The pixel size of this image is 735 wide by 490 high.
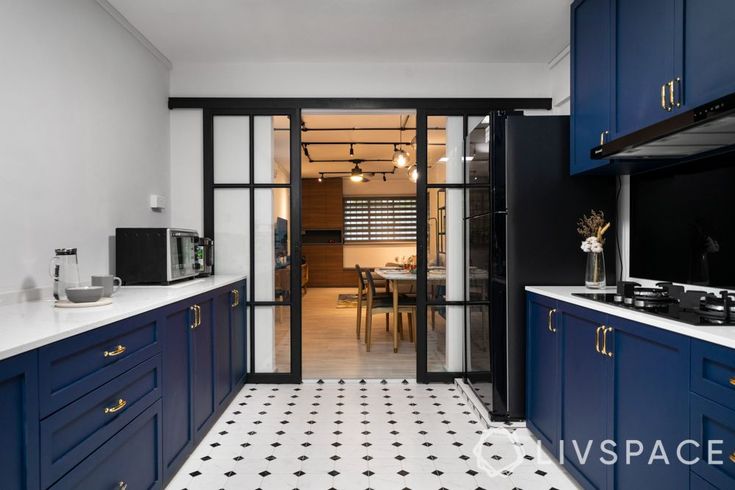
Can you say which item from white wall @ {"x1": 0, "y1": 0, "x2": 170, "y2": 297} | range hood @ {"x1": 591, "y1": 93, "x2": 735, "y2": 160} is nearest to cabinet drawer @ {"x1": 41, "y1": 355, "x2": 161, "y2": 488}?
white wall @ {"x1": 0, "y1": 0, "x2": 170, "y2": 297}

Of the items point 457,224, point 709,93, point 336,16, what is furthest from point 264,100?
point 709,93

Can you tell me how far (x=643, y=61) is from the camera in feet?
6.90

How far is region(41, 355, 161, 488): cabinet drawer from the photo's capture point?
1.36 m

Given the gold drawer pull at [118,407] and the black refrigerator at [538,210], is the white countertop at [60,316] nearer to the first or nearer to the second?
the gold drawer pull at [118,407]

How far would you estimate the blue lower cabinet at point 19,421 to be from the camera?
3.89 feet

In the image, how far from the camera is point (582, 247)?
8.69ft

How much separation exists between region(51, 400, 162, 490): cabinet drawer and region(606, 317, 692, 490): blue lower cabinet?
1.97 meters

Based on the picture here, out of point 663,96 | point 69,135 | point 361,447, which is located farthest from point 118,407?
point 663,96

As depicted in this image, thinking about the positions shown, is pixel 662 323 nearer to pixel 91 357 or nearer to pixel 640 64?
pixel 640 64

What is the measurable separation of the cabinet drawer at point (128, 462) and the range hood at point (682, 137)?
2.40 m

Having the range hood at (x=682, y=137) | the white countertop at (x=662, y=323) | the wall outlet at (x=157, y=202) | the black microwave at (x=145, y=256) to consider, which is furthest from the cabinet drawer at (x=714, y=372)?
the wall outlet at (x=157, y=202)

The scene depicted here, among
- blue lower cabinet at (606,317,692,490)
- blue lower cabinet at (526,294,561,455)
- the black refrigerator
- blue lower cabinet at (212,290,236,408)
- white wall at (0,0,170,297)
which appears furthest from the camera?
blue lower cabinet at (212,290,236,408)

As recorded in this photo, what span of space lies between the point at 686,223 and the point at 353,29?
2.45 meters

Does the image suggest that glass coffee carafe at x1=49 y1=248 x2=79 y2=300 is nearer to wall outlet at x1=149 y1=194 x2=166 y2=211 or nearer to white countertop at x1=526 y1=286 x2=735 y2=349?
wall outlet at x1=149 y1=194 x2=166 y2=211
